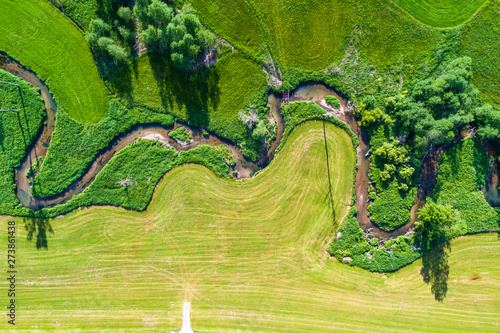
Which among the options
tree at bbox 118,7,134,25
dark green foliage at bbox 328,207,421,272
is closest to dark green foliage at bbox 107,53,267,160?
tree at bbox 118,7,134,25

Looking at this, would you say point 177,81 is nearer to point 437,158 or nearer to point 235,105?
point 235,105

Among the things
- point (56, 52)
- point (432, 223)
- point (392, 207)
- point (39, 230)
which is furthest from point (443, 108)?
point (39, 230)

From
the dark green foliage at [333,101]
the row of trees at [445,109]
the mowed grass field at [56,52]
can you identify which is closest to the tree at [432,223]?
the row of trees at [445,109]

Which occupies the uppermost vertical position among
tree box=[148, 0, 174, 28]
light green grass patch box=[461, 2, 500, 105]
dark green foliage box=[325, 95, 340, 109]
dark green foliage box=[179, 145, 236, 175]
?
tree box=[148, 0, 174, 28]

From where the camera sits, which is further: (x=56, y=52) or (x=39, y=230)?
(x=39, y=230)

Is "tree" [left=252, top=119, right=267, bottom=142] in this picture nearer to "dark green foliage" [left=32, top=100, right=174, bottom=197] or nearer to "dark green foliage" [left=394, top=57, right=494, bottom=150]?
"dark green foliage" [left=32, top=100, right=174, bottom=197]

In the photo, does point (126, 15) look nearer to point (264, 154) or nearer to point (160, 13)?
point (160, 13)

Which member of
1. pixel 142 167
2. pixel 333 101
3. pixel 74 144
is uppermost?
pixel 333 101
